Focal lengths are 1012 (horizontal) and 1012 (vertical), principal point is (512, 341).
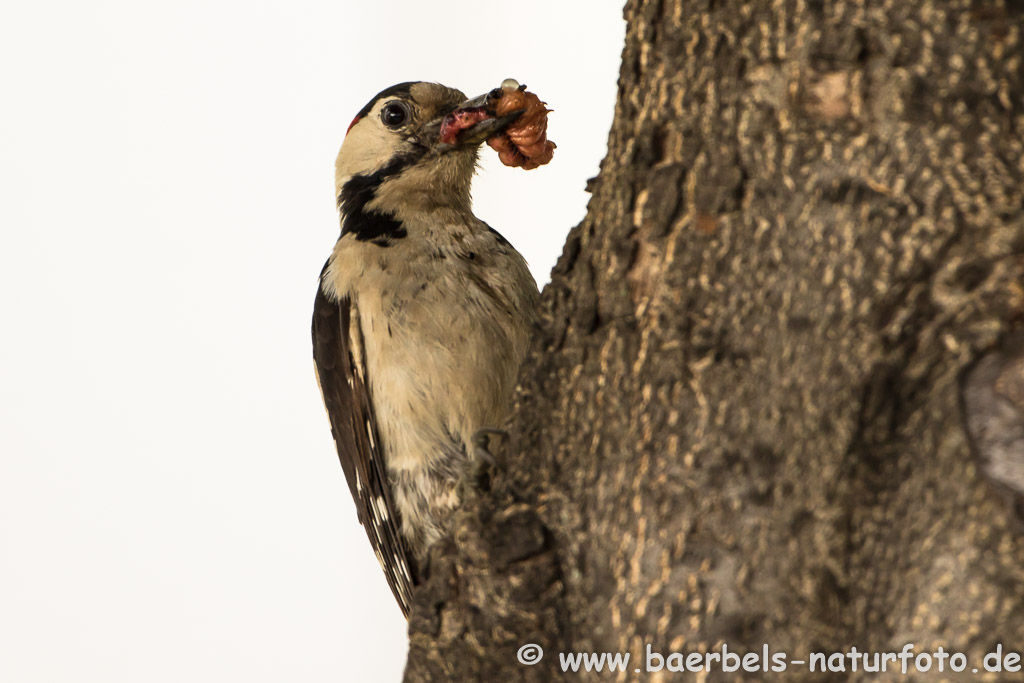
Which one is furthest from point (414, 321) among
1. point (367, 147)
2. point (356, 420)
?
point (367, 147)

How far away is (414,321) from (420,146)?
520 mm

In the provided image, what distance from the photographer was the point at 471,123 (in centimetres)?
228

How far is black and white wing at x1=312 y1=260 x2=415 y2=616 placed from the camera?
2164 mm

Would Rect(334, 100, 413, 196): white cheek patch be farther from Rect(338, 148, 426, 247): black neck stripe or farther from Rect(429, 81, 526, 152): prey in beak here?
Rect(429, 81, 526, 152): prey in beak

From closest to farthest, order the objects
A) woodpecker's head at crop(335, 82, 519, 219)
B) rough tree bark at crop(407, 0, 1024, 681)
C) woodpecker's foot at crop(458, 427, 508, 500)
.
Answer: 1. rough tree bark at crop(407, 0, 1024, 681)
2. woodpecker's foot at crop(458, 427, 508, 500)
3. woodpecker's head at crop(335, 82, 519, 219)

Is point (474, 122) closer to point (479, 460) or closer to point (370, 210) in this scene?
point (370, 210)

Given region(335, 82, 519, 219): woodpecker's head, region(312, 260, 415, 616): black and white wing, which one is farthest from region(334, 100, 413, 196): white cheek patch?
region(312, 260, 415, 616): black and white wing

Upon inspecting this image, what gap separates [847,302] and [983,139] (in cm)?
24

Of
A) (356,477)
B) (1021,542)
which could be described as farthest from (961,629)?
(356,477)

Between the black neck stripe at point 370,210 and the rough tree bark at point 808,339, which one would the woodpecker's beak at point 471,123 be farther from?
the rough tree bark at point 808,339

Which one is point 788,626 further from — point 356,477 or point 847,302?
point 356,477

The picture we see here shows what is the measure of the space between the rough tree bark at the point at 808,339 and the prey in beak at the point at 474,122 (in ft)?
3.10

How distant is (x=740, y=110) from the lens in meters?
1.24

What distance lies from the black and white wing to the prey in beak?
44 cm
